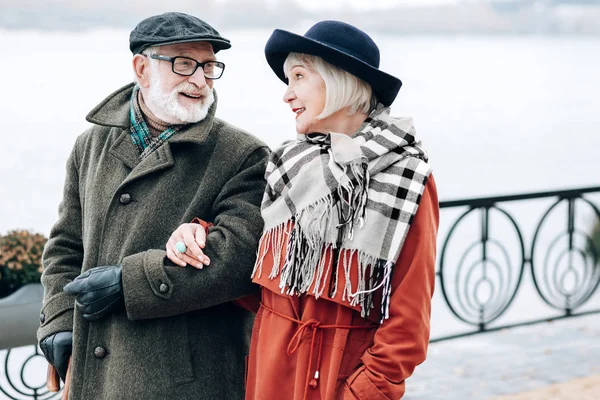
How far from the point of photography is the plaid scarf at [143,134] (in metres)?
2.24

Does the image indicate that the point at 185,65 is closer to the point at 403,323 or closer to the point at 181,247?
the point at 181,247

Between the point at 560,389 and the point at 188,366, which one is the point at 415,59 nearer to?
the point at 560,389

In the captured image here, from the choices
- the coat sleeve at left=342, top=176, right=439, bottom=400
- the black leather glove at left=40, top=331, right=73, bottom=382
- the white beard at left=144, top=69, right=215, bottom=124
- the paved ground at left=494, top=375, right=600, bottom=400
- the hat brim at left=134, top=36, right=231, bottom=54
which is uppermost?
the hat brim at left=134, top=36, right=231, bottom=54

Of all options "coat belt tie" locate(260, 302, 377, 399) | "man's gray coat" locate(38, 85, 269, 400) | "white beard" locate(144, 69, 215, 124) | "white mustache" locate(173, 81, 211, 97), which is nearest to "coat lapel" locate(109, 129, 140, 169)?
"man's gray coat" locate(38, 85, 269, 400)

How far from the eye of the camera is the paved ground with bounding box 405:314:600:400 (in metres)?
4.02

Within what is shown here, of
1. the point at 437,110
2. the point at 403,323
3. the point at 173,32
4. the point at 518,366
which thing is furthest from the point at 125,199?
the point at 437,110

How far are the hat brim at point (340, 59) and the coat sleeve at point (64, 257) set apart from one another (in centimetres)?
75

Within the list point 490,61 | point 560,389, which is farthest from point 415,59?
point 560,389

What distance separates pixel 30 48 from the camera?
29.7 feet

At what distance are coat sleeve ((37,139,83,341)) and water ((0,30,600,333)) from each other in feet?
3.20

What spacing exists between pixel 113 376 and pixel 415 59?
15.0 meters

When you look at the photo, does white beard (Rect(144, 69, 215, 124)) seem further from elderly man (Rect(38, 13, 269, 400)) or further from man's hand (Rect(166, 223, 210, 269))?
man's hand (Rect(166, 223, 210, 269))

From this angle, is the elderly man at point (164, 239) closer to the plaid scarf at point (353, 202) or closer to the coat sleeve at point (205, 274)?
the coat sleeve at point (205, 274)

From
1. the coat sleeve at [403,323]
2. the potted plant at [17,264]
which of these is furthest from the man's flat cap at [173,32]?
the potted plant at [17,264]
